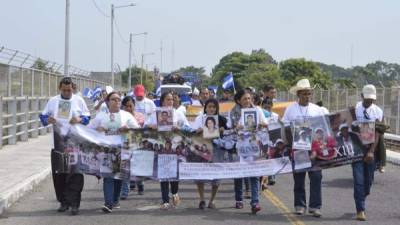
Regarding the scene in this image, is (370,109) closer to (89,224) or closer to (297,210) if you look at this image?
(297,210)

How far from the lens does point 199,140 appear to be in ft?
34.4

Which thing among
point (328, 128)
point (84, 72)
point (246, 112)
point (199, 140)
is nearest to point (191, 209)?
point (199, 140)

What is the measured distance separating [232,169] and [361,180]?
6.14ft

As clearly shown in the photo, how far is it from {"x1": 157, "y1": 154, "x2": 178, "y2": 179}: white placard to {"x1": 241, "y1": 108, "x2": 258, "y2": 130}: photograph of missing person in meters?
1.16

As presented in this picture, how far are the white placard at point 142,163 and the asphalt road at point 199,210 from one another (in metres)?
0.58

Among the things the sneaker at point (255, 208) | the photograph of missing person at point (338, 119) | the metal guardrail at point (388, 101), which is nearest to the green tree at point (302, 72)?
the metal guardrail at point (388, 101)

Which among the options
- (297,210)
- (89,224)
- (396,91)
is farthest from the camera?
(396,91)

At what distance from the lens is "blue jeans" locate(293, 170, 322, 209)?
9.84 metres

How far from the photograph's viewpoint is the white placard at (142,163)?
10.3 meters

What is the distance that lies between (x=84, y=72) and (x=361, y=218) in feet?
124

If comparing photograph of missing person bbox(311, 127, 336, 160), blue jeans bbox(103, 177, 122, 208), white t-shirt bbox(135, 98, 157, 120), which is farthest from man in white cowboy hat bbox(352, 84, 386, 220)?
→ white t-shirt bbox(135, 98, 157, 120)

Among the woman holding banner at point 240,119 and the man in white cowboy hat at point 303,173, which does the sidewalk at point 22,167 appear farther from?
the man in white cowboy hat at point 303,173

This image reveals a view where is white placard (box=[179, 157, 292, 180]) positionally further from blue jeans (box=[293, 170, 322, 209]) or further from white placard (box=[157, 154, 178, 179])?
blue jeans (box=[293, 170, 322, 209])

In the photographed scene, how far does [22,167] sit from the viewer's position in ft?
49.5
